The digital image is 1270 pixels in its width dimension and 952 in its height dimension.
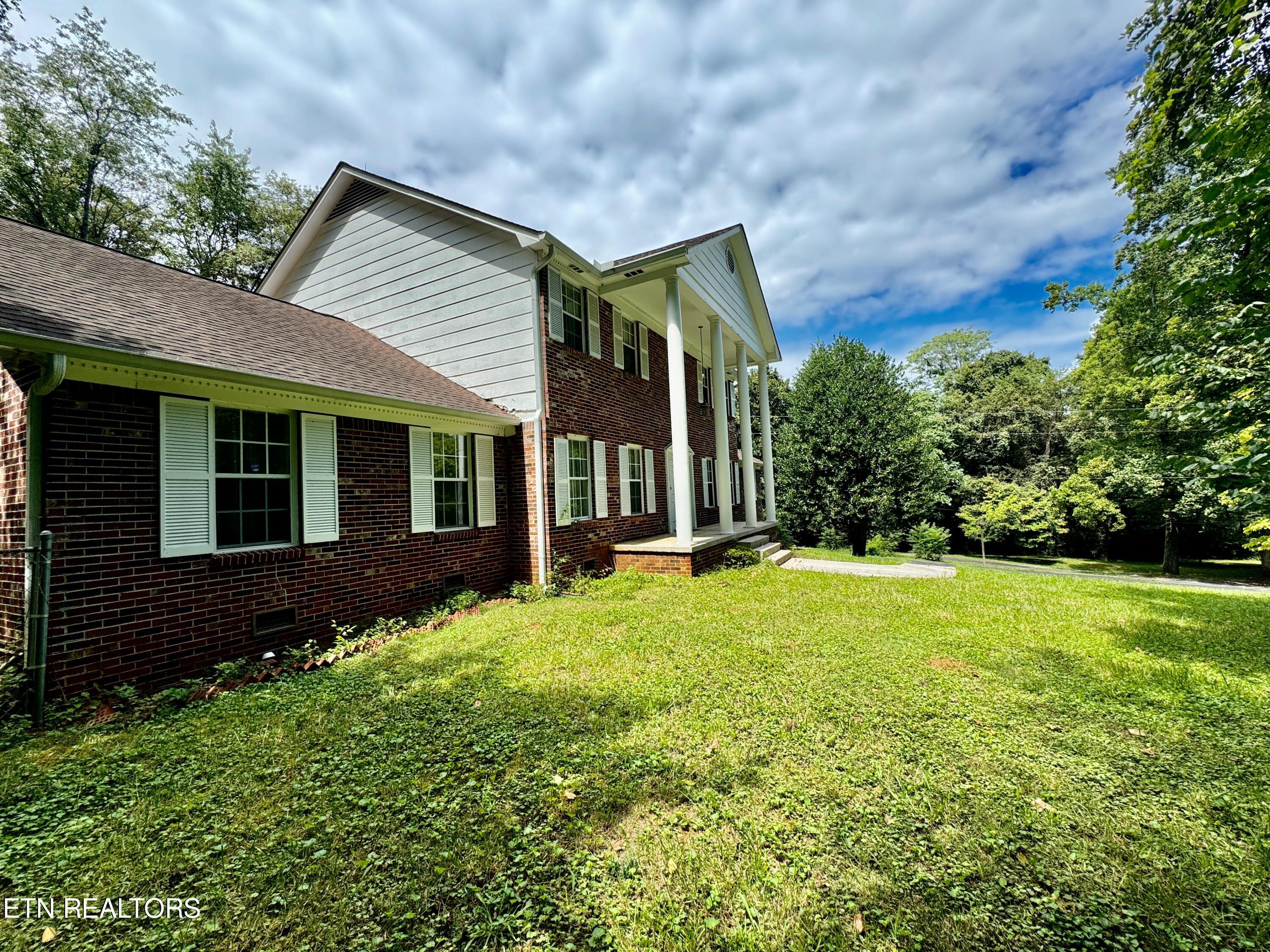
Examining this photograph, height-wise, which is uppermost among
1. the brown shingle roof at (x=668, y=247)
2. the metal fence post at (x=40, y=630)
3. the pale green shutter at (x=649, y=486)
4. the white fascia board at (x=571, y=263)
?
the brown shingle roof at (x=668, y=247)

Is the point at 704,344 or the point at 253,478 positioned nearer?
the point at 253,478

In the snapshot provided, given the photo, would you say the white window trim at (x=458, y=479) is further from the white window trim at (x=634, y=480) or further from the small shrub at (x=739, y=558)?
the small shrub at (x=739, y=558)

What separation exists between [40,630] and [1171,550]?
101 feet

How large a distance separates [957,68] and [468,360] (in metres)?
8.63

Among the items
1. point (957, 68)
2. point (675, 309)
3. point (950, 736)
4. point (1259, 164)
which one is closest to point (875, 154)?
point (957, 68)

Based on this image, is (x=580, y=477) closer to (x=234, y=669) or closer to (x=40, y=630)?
(x=234, y=669)

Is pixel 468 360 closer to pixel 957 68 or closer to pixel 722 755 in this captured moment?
pixel 722 755

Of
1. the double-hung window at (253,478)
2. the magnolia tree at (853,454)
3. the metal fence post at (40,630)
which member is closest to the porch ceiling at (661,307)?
the magnolia tree at (853,454)

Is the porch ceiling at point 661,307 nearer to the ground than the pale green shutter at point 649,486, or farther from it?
farther from it

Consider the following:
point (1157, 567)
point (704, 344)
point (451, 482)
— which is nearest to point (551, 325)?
point (451, 482)

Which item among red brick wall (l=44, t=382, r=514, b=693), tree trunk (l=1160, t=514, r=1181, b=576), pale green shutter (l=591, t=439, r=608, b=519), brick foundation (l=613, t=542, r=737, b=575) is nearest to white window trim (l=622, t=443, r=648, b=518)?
pale green shutter (l=591, t=439, r=608, b=519)

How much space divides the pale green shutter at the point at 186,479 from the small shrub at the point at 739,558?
8094 millimetres

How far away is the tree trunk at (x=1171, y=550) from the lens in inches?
749

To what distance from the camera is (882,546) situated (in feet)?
47.1
